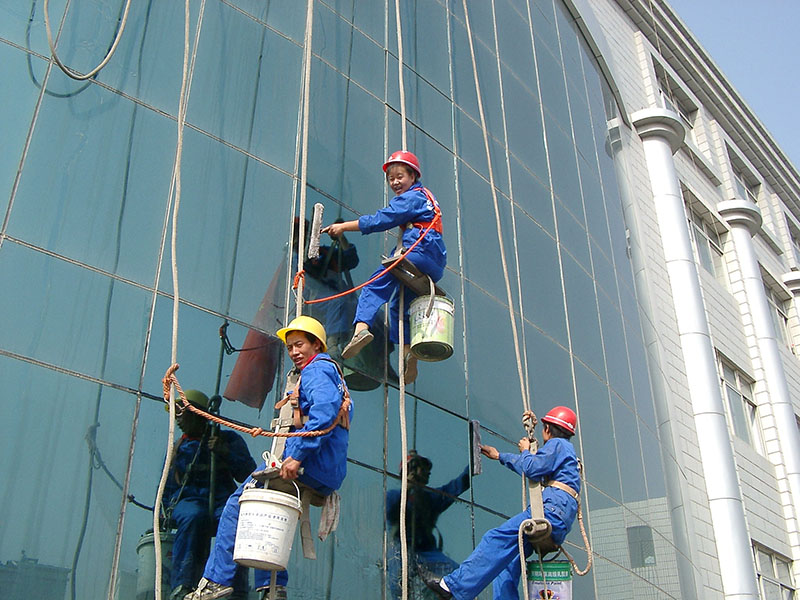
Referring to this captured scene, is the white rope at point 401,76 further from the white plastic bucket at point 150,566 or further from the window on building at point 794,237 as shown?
the window on building at point 794,237

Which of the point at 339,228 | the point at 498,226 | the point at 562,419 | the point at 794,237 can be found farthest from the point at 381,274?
the point at 794,237

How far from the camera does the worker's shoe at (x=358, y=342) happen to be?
6.05 m

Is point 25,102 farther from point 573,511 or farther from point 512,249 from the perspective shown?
point 512,249

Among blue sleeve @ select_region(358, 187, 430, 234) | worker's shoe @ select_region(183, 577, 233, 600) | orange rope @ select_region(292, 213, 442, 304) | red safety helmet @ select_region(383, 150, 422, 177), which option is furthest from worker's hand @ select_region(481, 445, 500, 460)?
worker's shoe @ select_region(183, 577, 233, 600)

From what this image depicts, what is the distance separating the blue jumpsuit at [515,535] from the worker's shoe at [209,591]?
6.32ft

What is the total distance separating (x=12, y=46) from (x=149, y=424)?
2375 mm

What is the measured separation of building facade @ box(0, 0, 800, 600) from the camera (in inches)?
184

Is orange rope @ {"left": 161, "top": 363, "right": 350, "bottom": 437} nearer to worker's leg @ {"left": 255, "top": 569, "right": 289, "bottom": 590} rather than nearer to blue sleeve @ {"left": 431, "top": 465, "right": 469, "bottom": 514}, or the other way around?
worker's leg @ {"left": 255, "top": 569, "right": 289, "bottom": 590}

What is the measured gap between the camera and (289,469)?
15.0 ft

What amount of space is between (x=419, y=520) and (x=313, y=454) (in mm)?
1805

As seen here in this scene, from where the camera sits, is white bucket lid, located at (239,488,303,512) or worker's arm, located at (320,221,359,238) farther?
worker's arm, located at (320,221,359,238)

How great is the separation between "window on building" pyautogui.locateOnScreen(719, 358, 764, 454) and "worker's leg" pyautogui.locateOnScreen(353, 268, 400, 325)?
41.2 ft

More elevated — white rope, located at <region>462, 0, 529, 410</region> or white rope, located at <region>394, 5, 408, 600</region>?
white rope, located at <region>462, 0, 529, 410</region>

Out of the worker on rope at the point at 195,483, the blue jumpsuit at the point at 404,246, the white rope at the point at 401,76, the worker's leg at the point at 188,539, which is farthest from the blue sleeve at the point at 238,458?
the white rope at the point at 401,76
